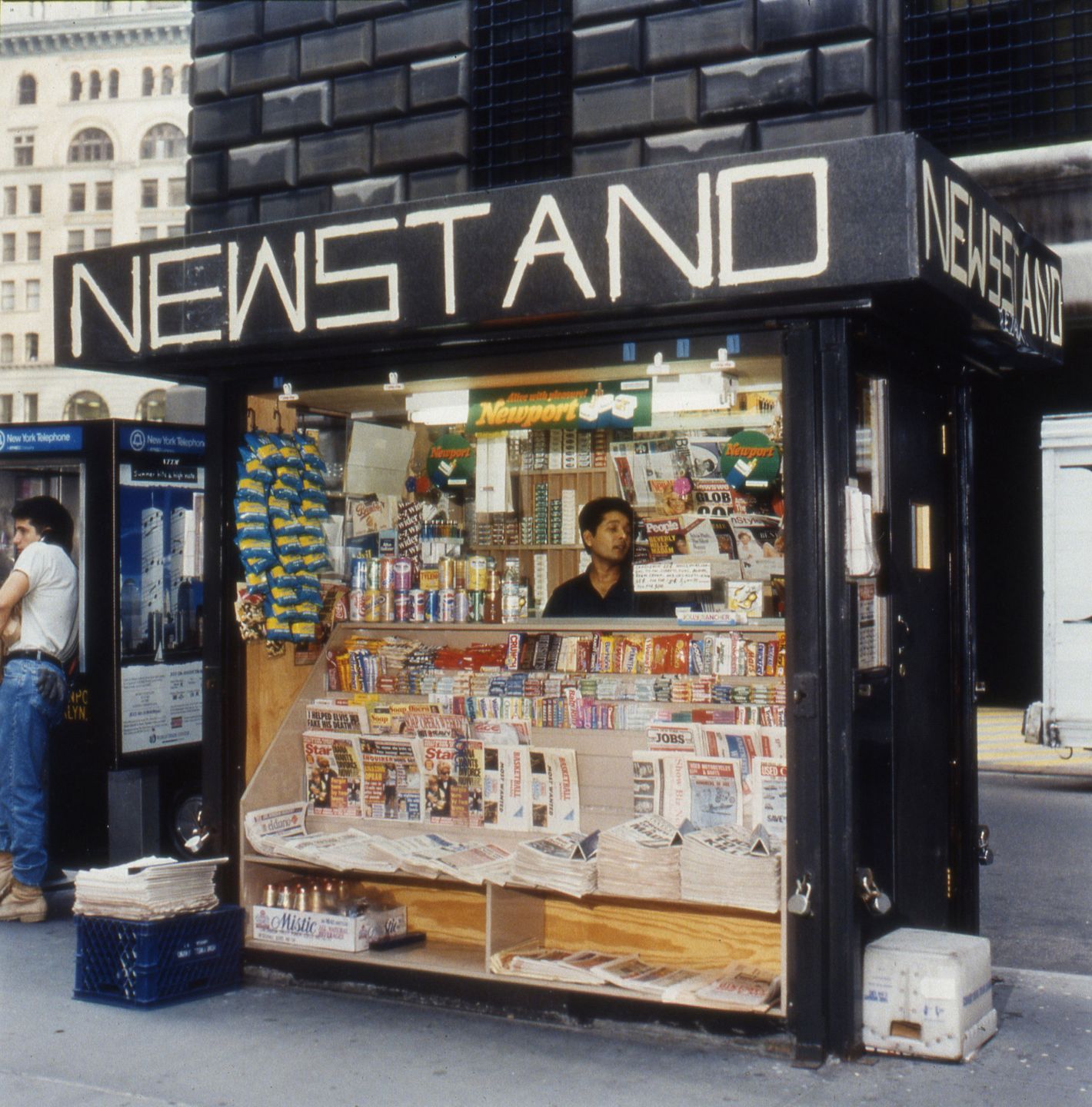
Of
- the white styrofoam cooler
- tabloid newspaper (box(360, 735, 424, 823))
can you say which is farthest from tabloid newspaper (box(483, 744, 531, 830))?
the white styrofoam cooler

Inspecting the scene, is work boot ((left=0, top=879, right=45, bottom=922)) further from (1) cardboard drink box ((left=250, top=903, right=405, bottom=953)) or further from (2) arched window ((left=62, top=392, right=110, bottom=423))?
(2) arched window ((left=62, top=392, right=110, bottom=423))

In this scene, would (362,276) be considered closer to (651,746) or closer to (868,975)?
(651,746)

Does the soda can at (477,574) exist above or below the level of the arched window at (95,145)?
below

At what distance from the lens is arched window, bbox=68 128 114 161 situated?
202 ft

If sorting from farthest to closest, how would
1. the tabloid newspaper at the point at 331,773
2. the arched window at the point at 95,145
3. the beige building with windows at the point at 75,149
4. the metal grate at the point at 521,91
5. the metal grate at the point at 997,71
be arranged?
the arched window at the point at 95,145 → the beige building with windows at the point at 75,149 → the metal grate at the point at 521,91 → the metal grate at the point at 997,71 → the tabloid newspaper at the point at 331,773

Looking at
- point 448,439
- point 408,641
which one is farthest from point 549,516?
point 408,641

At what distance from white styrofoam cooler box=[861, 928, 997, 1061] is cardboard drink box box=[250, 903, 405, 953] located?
2039 millimetres

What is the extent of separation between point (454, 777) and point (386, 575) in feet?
3.51

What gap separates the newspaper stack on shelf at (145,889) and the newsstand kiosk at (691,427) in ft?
1.13

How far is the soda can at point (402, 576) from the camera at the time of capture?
6.21 m

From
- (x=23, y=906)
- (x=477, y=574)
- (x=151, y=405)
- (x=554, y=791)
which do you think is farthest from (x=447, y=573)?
(x=151, y=405)

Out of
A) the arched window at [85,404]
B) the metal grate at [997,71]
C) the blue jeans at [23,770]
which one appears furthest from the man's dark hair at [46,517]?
the arched window at [85,404]

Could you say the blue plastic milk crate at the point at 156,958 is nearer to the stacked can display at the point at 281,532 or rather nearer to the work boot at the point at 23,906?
the stacked can display at the point at 281,532

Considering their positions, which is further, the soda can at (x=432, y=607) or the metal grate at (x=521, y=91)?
the metal grate at (x=521, y=91)
